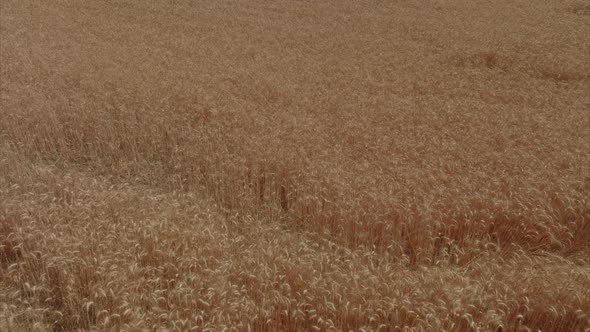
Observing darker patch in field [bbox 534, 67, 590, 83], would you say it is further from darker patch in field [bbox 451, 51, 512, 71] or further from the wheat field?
darker patch in field [bbox 451, 51, 512, 71]

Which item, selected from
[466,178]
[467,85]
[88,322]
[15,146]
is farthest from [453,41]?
[88,322]

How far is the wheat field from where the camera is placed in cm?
363

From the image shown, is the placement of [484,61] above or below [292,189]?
above

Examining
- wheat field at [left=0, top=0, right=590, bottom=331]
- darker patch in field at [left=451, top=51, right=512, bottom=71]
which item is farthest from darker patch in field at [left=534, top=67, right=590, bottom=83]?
darker patch in field at [left=451, top=51, right=512, bottom=71]

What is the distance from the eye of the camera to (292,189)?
5562mm

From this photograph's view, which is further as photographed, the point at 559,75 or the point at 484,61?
the point at 484,61

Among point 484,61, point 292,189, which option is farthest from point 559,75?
point 292,189

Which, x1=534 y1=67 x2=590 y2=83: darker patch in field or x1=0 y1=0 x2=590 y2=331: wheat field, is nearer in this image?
x1=0 y1=0 x2=590 y2=331: wheat field

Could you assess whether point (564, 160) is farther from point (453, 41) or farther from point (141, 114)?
point (453, 41)

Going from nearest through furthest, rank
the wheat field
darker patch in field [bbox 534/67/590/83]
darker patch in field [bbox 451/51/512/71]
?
the wheat field
darker patch in field [bbox 534/67/590/83]
darker patch in field [bbox 451/51/512/71]

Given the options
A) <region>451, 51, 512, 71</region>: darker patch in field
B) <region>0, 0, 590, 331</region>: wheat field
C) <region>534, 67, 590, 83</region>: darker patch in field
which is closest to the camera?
<region>0, 0, 590, 331</region>: wheat field

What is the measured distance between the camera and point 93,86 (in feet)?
28.3

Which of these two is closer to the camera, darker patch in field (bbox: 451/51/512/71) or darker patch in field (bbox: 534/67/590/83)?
darker patch in field (bbox: 534/67/590/83)

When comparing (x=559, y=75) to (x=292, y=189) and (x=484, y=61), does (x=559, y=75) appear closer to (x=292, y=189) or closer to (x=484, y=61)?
(x=484, y=61)
